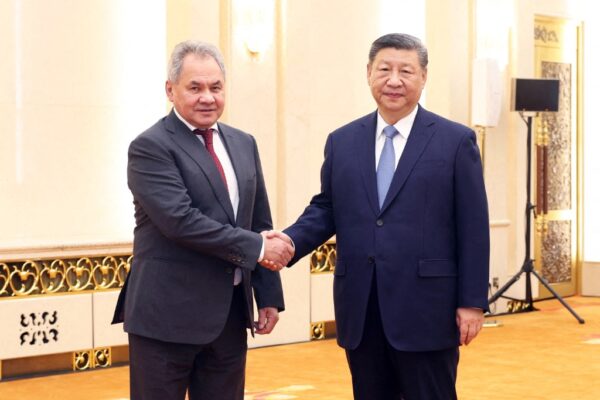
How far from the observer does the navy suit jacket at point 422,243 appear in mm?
3297

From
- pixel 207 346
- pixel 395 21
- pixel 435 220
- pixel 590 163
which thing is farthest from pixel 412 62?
pixel 590 163

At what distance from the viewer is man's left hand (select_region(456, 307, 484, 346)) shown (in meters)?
3.29

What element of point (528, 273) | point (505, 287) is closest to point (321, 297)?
point (505, 287)

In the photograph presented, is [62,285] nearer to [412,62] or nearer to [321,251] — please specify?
[321,251]

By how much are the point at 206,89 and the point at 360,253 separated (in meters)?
0.68

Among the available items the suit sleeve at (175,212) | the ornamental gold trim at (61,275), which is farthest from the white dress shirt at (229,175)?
the ornamental gold trim at (61,275)

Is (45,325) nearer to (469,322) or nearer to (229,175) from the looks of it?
(229,175)

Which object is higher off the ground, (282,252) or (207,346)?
(282,252)

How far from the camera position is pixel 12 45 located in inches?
255

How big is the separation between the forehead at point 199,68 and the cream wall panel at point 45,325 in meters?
3.50

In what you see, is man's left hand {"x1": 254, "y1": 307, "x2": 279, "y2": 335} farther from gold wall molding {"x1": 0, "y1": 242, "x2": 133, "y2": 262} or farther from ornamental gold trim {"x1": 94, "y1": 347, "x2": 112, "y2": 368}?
ornamental gold trim {"x1": 94, "y1": 347, "x2": 112, "y2": 368}

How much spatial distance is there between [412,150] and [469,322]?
545 millimetres

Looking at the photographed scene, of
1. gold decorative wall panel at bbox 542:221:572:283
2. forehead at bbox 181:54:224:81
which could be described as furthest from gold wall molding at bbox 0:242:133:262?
gold decorative wall panel at bbox 542:221:572:283

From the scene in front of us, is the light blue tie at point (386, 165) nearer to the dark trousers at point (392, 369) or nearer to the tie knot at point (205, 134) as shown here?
the dark trousers at point (392, 369)
